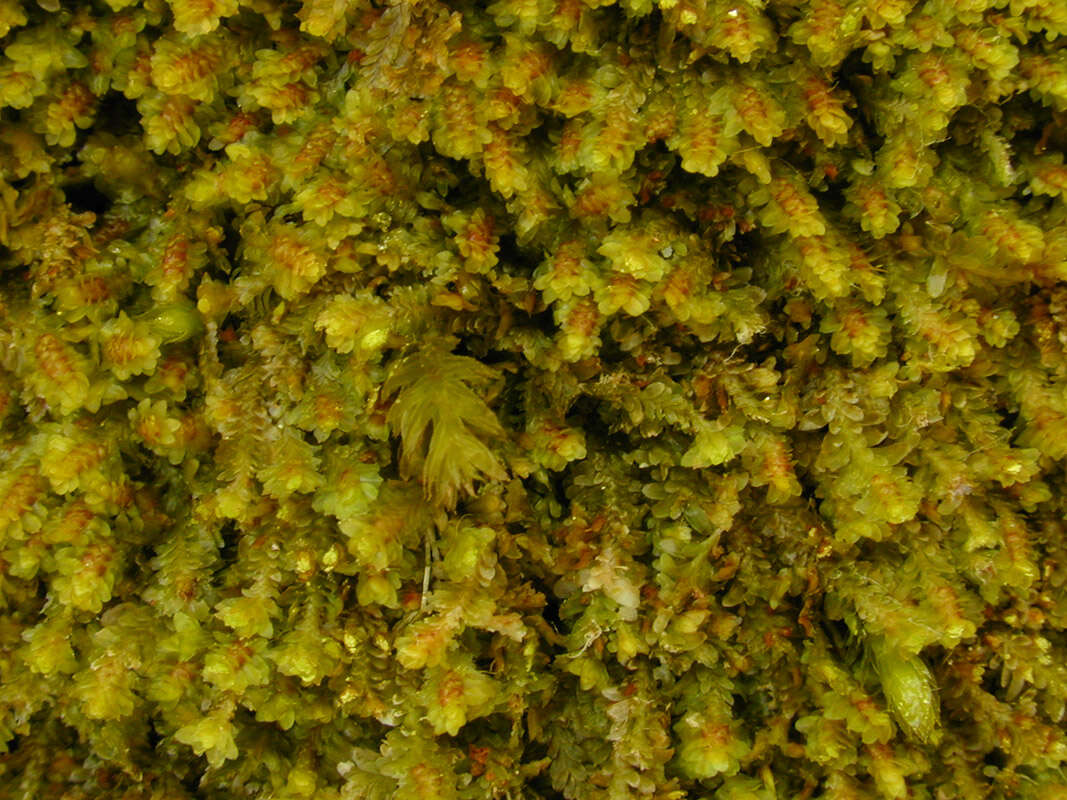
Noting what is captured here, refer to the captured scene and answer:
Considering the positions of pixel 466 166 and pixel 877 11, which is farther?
pixel 466 166

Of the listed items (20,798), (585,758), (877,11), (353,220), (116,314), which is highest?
(877,11)

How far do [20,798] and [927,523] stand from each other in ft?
4.71

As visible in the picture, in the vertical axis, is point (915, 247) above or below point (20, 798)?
above

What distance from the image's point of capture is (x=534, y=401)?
4.59 ft

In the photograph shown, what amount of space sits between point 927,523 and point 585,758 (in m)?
0.63

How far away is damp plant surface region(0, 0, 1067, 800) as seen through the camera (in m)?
1.29

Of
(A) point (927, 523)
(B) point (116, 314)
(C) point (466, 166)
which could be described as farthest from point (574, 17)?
(A) point (927, 523)

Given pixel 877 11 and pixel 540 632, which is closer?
pixel 877 11

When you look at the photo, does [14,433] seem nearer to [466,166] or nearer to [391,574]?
[391,574]

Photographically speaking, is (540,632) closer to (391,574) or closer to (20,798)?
(391,574)

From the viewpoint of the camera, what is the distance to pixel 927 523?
56.2 inches

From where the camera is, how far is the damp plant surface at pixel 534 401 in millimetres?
1288

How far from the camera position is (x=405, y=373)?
4.30 feet

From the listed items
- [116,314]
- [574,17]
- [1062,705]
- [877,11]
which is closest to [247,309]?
→ [116,314]
